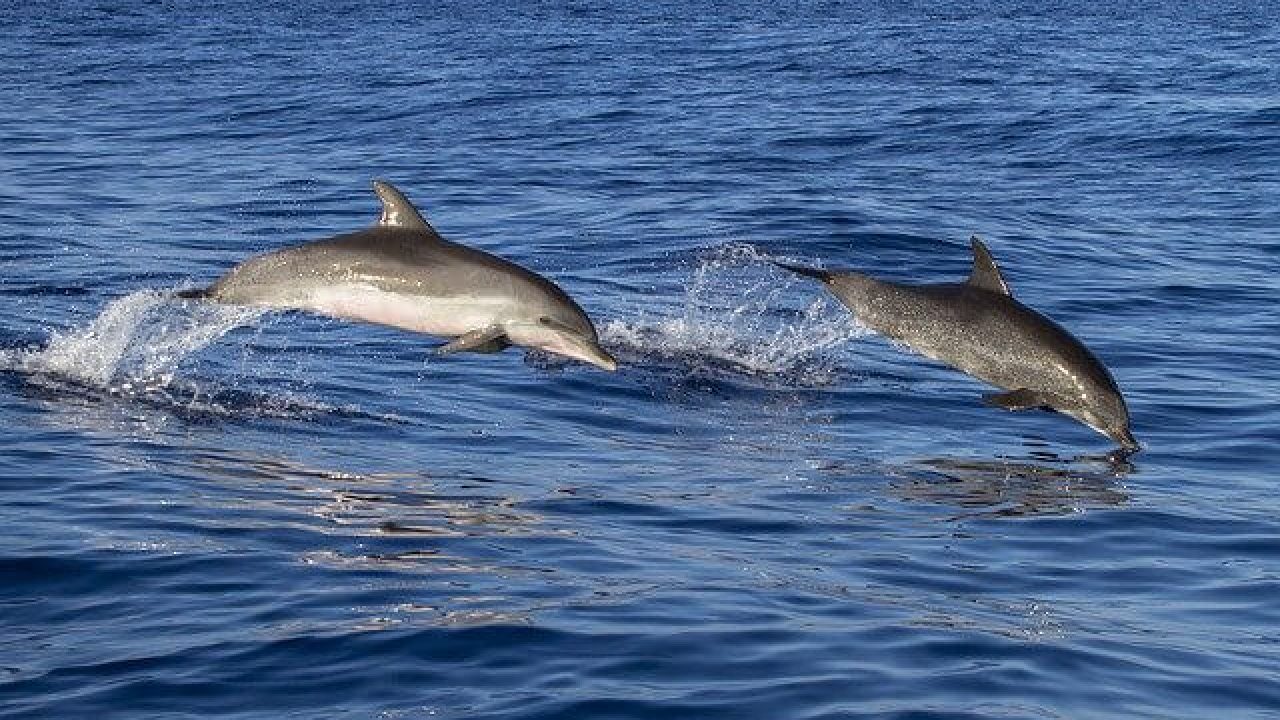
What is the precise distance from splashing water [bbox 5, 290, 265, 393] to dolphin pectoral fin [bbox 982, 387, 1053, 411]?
4.08 meters

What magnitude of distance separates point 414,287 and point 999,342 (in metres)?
3.35

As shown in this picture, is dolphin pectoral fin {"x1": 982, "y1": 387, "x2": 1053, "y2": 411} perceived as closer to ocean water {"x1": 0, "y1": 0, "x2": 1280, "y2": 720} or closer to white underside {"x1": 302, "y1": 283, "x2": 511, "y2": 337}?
ocean water {"x1": 0, "y1": 0, "x2": 1280, "y2": 720}

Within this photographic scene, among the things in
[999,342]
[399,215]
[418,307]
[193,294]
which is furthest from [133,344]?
[999,342]

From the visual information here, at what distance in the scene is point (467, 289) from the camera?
12750 mm

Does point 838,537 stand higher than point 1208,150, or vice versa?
point 838,537

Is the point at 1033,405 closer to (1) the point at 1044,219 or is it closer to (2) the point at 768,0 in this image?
(1) the point at 1044,219

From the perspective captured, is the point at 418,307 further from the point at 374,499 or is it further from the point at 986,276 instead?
the point at 986,276

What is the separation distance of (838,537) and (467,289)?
2.65m

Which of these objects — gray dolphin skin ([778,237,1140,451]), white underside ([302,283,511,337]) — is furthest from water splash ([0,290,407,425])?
gray dolphin skin ([778,237,1140,451])

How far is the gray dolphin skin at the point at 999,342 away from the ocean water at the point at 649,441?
381 mm

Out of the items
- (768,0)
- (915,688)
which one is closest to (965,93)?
(768,0)

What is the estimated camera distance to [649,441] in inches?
545

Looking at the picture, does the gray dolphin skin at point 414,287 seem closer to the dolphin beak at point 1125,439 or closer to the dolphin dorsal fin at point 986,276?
the dolphin dorsal fin at point 986,276

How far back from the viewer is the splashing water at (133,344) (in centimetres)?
1468
